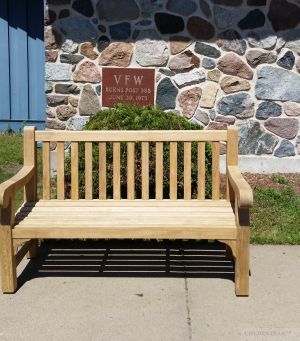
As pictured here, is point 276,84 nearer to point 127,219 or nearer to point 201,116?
point 201,116

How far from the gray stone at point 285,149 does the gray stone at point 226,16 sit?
1465mm

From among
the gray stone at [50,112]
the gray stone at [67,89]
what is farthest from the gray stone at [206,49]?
the gray stone at [50,112]

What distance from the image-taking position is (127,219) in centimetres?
395

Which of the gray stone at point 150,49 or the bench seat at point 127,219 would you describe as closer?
the bench seat at point 127,219

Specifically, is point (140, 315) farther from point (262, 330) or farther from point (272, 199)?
point (272, 199)

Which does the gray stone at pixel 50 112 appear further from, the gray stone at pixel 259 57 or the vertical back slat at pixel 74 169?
the vertical back slat at pixel 74 169

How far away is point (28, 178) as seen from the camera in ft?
14.3

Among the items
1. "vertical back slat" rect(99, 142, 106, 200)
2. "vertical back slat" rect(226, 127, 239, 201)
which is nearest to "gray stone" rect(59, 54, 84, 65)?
"vertical back slat" rect(99, 142, 106, 200)

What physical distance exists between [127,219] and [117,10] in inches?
136

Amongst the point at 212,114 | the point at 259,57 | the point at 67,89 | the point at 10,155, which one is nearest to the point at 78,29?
the point at 67,89

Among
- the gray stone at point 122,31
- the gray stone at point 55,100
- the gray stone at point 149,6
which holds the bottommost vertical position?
the gray stone at point 55,100

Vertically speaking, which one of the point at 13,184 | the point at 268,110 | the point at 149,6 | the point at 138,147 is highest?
the point at 149,6

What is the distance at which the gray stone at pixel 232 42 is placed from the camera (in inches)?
264

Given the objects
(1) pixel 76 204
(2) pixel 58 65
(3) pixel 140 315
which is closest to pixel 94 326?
(3) pixel 140 315
